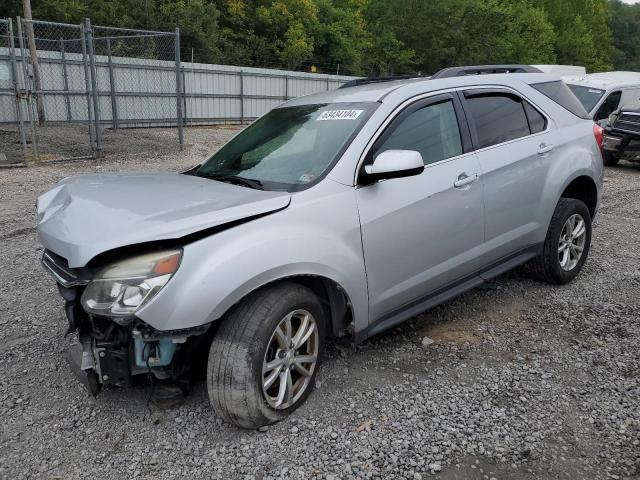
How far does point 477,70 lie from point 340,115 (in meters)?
1.49

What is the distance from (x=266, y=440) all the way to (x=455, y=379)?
124 centimetres

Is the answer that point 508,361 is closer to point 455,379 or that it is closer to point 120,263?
point 455,379

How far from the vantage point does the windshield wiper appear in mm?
3185

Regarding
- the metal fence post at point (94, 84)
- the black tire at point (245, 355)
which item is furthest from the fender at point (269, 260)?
the metal fence post at point (94, 84)

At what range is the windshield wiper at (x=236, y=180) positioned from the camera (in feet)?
10.4

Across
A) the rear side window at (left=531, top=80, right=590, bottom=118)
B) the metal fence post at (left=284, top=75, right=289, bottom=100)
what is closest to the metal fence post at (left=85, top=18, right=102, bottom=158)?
the rear side window at (left=531, top=80, right=590, bottom=118)

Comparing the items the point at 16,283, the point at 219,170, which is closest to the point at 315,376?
the point at 219,170

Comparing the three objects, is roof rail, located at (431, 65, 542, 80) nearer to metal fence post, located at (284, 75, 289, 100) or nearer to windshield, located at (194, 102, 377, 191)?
windshield, located at (194, 102, 377, 191)

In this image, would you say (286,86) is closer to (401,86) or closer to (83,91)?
(83,91)

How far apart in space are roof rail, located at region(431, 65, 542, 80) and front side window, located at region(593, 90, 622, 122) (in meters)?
9.71

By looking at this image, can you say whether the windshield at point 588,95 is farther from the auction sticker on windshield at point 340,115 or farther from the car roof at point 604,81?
the auction sticker on windshield at point 340,115

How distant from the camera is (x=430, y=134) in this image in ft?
11.7

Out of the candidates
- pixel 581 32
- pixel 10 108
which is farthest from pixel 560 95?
pixel 581 32

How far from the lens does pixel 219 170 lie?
370cm
